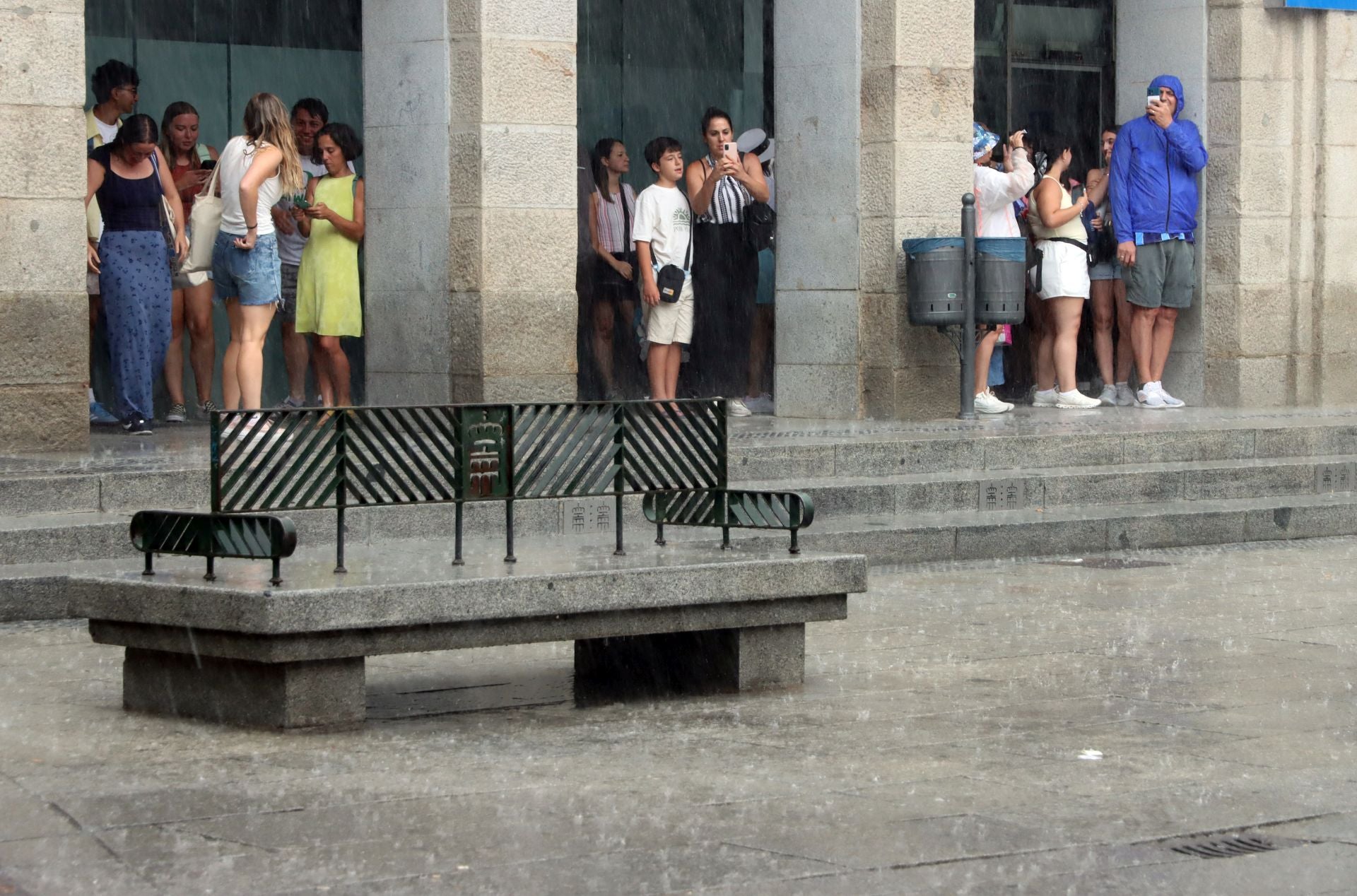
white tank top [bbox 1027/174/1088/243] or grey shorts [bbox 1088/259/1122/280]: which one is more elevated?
white tank top [bbox 1027/174/1088/243]

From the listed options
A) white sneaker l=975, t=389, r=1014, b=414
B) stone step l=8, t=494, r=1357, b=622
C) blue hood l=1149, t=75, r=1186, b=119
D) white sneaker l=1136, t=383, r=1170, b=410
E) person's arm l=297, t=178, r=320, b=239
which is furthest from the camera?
white sneaker l=1136, t=383, r=1170, b=410

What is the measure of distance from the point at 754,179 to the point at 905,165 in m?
1.11

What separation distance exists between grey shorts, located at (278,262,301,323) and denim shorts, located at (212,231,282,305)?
2126 mm

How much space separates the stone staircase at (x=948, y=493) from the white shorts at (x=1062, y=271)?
1.04 metres

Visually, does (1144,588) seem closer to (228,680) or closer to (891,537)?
(891,537)

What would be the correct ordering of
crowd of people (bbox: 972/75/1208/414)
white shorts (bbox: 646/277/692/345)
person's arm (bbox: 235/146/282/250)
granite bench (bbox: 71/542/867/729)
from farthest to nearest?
crowd of people (bbox: 972/75/1208/414) < white shorts (bbox: 646/277/692/345) < person's arm (bbox: 235/146/282/250) < granite bench (bbox: 71/542/867/729)

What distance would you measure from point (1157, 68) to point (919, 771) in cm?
1187

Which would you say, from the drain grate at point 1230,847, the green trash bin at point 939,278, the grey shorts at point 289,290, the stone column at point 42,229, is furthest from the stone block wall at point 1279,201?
the drain grate at point 1230,847

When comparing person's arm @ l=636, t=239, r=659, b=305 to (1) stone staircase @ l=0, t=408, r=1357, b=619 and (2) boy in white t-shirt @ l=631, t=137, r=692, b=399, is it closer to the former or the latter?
(2) boy in white t-shirt @ l=631, t=137, r=692, b=399

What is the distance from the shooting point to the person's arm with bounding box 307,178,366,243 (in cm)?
1402

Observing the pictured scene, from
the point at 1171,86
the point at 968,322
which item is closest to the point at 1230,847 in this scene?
the point at 968,322

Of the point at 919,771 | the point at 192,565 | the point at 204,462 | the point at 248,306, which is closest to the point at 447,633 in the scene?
the point at 192,565

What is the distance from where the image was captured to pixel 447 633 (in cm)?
741

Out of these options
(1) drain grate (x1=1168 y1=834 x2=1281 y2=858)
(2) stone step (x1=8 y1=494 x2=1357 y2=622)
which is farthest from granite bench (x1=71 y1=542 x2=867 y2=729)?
(1) drain grate (x1=1168 y1=834 x2=1281 y2=858)
